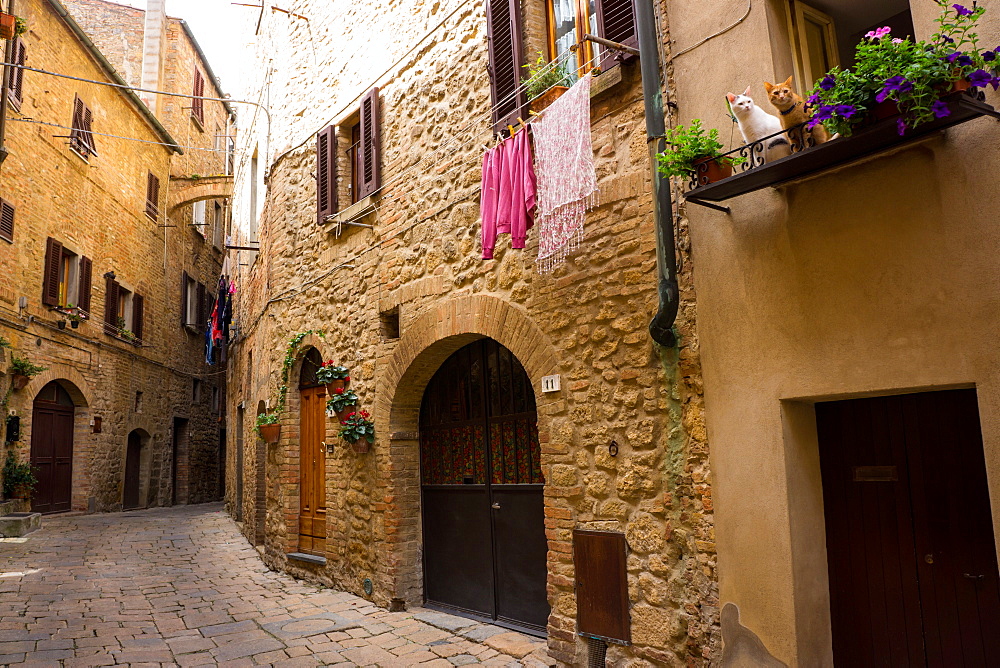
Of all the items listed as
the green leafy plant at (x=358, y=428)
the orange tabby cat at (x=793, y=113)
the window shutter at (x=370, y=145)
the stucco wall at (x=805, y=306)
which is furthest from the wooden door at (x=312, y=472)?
the orange tabby cat at (x=793, y=113)

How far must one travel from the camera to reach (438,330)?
6.09m

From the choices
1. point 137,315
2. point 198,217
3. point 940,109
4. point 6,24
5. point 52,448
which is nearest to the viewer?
point 940,109

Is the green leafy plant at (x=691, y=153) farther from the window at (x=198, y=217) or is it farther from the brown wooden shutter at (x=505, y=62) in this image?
the window at (x=198, y=217)

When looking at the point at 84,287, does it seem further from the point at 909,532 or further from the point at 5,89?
the point at 909,532

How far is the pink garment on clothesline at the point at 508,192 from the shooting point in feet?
16.4

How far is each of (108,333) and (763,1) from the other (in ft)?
48.1

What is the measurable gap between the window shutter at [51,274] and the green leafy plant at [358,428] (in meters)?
8.39

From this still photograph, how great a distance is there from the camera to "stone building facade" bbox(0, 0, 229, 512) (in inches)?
467

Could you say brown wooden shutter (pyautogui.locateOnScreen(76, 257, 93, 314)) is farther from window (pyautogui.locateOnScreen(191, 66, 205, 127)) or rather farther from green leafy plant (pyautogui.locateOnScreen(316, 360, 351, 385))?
green leafy plant (pyautogui.locateOnScreen(316, 360, 351, 385))

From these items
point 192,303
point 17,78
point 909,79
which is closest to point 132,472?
point 192,303

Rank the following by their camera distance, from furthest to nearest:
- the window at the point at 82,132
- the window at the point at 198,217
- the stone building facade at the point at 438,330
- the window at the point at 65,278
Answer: the window at the point at 198,217, the window at the point at 82,132, the window at the point at 65,278, the stone building facade at the point at 438,330

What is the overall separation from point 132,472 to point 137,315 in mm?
3697

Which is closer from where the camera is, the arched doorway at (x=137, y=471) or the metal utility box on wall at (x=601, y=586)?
the metal utility box on wall at (x=601, y=586)

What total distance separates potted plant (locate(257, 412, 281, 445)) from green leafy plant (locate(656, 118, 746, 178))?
646cm
